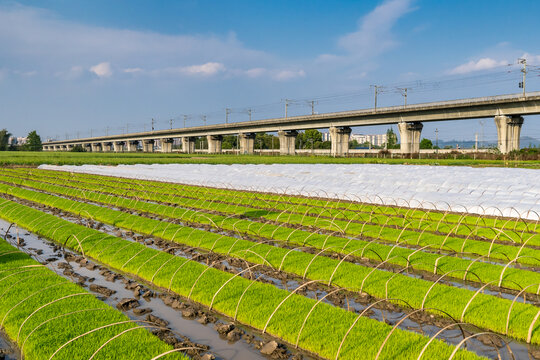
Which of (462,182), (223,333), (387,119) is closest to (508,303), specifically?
(223,333)

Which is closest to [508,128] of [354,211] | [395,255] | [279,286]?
[354,211]

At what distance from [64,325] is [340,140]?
74047 mm

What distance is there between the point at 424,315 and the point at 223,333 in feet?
12.0

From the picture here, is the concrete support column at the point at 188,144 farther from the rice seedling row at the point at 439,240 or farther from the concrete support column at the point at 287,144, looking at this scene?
the rice seedling row at the point at 439,240

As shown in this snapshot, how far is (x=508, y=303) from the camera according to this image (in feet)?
27.1

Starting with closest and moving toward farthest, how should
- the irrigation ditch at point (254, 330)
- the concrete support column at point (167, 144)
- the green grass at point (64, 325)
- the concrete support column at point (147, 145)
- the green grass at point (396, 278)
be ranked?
1. the green grass at point (64, 325)
2. the irrigation ditch at point (254, 330)
3. the green grass at point (396, 278)
4. the concrete support column at point (167, 144)
5. the concrete support column at point (147, 145)

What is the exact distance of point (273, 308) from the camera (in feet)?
26.3

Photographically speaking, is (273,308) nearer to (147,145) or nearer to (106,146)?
(147,145)

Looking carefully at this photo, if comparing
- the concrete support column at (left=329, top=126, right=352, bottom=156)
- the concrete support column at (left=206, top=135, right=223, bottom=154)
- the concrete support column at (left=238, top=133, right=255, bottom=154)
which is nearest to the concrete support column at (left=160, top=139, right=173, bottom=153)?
the concrete support column at (left=206, top=135, right=223, bottom=154)

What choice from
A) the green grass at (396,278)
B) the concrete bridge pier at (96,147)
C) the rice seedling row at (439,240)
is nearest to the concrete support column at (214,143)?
the rice seedling row at (439,240)

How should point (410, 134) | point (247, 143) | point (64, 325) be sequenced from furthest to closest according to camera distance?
point (247, 143), point (410, 134), point (64, 325)

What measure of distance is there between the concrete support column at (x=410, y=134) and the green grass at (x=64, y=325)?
6339cm

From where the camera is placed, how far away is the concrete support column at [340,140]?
7812 cm

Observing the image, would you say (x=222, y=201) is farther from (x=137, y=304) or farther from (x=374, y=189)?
(x=137, y=304)
